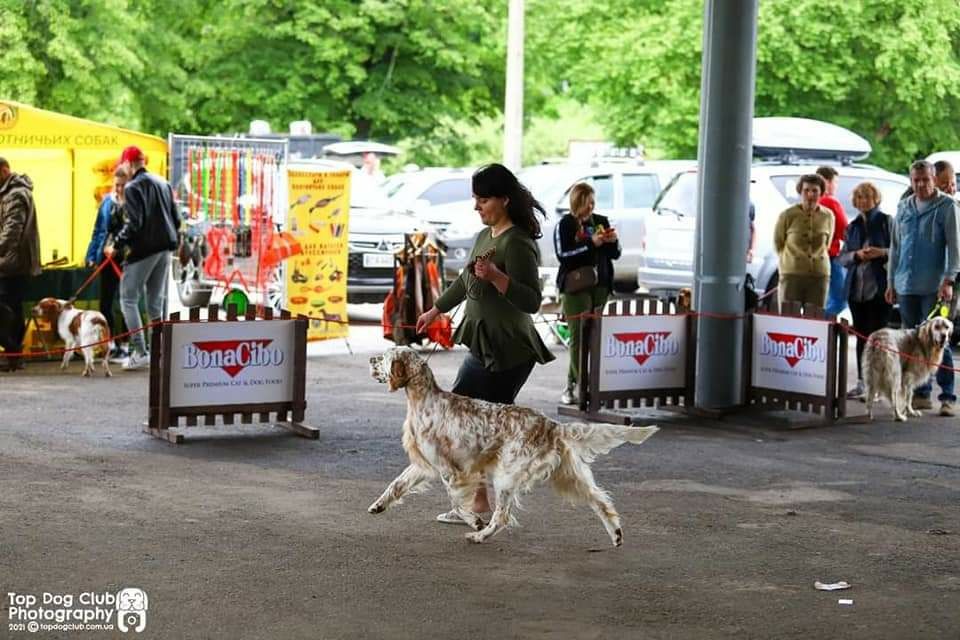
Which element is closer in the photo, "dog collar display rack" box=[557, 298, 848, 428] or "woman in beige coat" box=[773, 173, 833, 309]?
"dog collar display rack" box=[557, 298, 848, 428]

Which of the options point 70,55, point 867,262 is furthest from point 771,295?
point 70,55

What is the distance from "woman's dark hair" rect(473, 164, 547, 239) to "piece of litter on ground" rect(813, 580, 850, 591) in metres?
2.28

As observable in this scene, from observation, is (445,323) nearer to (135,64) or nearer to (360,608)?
(360,608)

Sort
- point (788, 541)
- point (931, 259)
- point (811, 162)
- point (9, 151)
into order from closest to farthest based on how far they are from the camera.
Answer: point (788, 541) → point (931, 259) → point (9, 151) → point (811, 162)

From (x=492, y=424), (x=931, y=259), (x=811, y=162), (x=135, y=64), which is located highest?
(x=135, y=64)

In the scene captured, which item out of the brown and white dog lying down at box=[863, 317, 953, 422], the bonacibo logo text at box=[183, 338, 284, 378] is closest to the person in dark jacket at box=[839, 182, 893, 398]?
the brown and white dog lying down at box=[863, 317, 953, 422]

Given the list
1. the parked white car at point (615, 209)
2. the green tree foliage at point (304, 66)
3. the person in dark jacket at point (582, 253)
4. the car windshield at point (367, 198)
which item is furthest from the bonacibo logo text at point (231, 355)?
the green tree foliage at point (304, 66)

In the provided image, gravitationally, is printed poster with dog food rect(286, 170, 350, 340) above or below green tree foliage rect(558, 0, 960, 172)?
below

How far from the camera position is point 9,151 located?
16.8 m

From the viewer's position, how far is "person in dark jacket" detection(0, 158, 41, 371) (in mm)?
15070

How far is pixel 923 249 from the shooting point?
1362 cm

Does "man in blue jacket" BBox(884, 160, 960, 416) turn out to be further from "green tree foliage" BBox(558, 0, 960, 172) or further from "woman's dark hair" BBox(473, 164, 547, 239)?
"green tree foliage" BBox(558, 0, 960, 172)

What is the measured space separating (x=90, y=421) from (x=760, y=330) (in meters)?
5.59

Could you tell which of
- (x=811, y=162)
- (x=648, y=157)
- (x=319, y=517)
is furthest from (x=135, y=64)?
(x=319, y=517)
